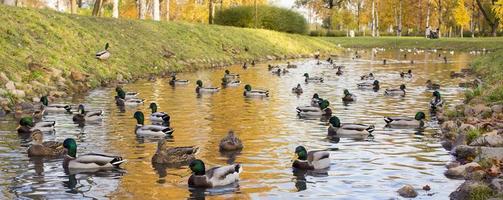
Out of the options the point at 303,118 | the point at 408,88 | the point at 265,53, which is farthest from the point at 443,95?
the point at 265,53

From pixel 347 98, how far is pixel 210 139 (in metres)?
11.0

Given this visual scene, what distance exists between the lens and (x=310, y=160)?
15328 mm

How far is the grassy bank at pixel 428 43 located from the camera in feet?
258

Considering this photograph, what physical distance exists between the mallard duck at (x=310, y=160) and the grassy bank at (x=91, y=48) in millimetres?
13272

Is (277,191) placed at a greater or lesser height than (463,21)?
lesser

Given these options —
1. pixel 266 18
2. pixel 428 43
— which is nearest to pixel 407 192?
pixel 266 18

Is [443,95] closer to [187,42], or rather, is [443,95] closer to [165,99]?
[165,99]

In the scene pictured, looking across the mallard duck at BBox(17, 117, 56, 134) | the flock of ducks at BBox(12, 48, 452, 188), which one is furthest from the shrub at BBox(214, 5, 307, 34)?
the mallard duck at BBox(17, 117, 56, 134)

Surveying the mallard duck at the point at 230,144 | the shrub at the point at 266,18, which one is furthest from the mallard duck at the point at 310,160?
the shrub at the point at 266,18

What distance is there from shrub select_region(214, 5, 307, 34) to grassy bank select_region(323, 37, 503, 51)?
10.7 metres

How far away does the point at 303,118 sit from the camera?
2377cm

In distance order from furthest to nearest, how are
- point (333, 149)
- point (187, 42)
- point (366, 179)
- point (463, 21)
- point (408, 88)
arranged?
point (463, 21) → point (187, 42) → point (408, 88) → point (333, 149) → point (366, 179)

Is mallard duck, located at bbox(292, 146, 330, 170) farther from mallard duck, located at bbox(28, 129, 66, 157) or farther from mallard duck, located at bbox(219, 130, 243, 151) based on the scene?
mallard duck, located at bbox(28, 129, 66, 157)

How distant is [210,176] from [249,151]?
3846mm
